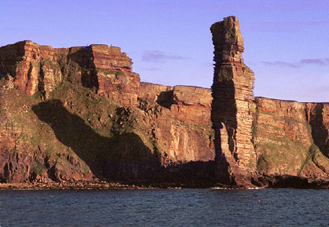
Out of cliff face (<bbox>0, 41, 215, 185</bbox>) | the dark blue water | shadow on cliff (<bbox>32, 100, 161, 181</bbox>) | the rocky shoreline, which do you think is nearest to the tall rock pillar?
cliff face (<bbox>0, 41, 215, 185</bbox>)

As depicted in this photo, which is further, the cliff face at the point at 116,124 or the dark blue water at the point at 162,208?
the cliff face at the point at 116,124

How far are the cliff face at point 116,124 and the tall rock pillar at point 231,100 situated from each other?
0.17 metres

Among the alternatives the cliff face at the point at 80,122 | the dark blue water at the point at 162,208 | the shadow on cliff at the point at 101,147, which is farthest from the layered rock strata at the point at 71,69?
the dark blue water at the point at 162,208

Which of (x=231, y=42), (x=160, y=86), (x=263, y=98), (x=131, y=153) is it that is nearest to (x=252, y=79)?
(x=231, y=42)

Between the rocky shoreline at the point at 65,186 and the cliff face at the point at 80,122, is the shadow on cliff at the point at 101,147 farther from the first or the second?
the rocky shoreline at the point at 65,186

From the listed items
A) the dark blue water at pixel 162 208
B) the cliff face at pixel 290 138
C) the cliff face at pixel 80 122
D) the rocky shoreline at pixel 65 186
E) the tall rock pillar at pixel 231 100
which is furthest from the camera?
the cliff face at pixel 290 138

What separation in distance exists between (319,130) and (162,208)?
123 metres

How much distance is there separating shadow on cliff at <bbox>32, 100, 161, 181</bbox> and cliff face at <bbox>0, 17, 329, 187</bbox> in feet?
0.64

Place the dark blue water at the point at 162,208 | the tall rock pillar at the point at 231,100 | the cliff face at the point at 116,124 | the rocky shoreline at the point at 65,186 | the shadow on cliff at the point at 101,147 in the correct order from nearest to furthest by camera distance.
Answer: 1. the dark blue water at the point at 162,208
2. the rocky shoreline at the point at 65,186
3. the tall rock pillar at the point at 231,100
4. the cliff face at the point at 116,124
5. the shadow on cliff at the point at 101,147

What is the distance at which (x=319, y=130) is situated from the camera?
7411 inches

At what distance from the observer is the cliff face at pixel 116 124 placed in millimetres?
107625

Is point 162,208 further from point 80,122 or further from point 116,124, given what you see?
point 116,124

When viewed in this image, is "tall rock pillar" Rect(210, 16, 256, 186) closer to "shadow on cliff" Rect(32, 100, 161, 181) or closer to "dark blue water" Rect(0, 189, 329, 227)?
"dark blue water" Rect(0, 189, 329, 227)

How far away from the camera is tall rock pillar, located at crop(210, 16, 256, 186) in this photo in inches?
4139
